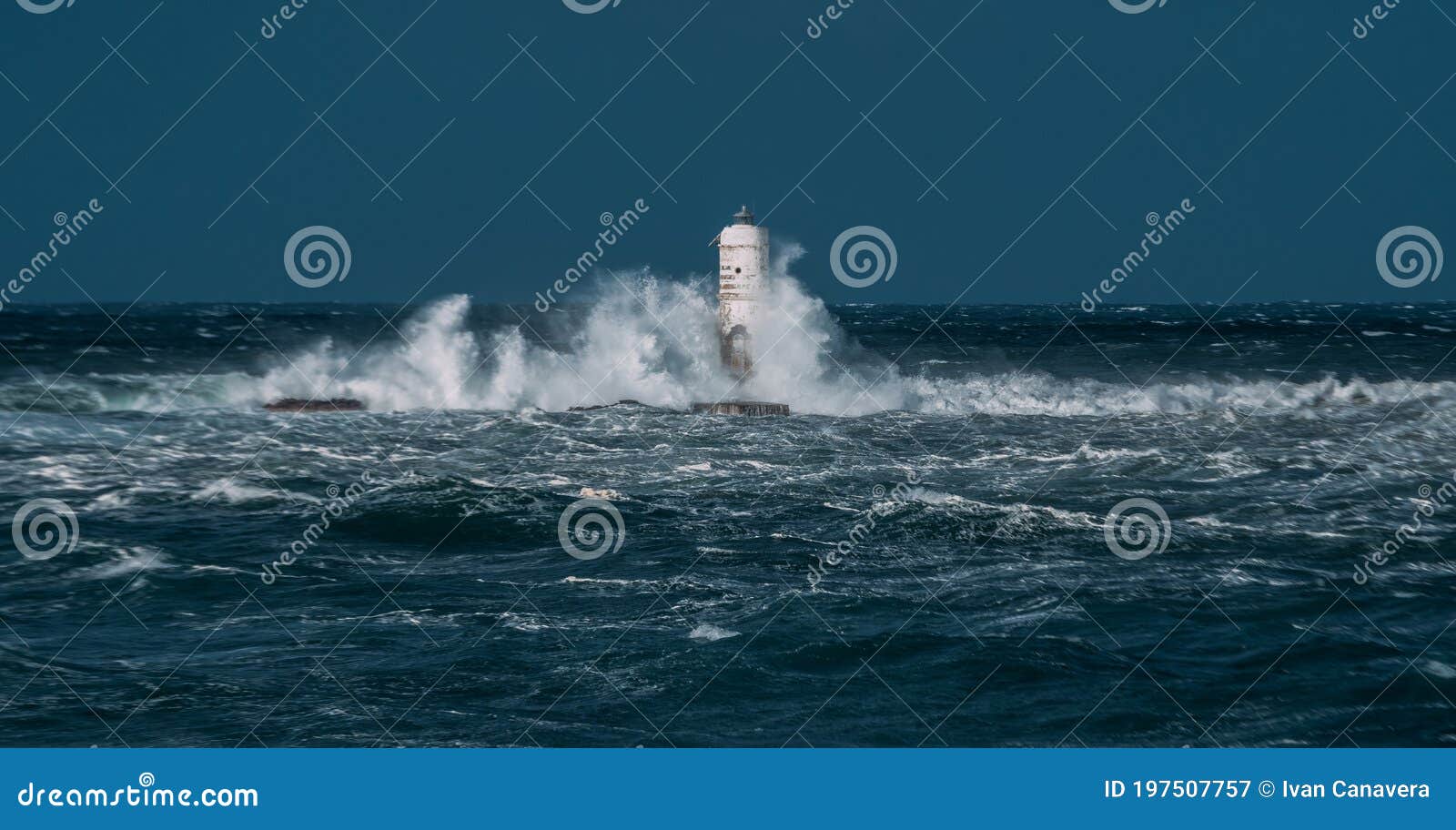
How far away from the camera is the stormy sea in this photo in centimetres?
1275

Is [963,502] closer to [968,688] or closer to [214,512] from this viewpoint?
[968,688]

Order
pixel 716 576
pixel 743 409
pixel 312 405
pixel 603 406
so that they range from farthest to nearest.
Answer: pixel 603 406 < pixel 743 409 < pixel 312 405 < pixel 716 576

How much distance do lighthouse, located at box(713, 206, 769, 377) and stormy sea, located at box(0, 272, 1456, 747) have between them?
3809 millimetres

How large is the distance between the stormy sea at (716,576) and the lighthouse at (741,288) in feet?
5.43

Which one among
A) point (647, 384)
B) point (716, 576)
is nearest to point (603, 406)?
point (647, 384)

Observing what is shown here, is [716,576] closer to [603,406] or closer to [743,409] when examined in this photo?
[743,409]

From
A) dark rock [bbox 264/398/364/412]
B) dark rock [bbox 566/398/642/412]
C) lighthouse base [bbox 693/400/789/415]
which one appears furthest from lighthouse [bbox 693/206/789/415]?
dark rock [bbox 264/398/364/412]

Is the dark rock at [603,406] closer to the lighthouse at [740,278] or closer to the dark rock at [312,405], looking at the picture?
the lighthouse at [740,278]

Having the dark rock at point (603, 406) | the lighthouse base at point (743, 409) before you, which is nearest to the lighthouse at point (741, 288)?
the lighthouse base at point (743, 409)

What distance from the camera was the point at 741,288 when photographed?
1559 inches

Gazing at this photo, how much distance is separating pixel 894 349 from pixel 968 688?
7062 centimetres

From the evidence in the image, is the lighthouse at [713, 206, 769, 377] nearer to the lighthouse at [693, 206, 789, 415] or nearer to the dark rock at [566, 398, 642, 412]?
the lighthouse at [693, 206, 789, 415]

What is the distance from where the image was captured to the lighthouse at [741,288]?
38.7 m

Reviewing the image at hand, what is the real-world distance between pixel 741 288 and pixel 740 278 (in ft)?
1.33
